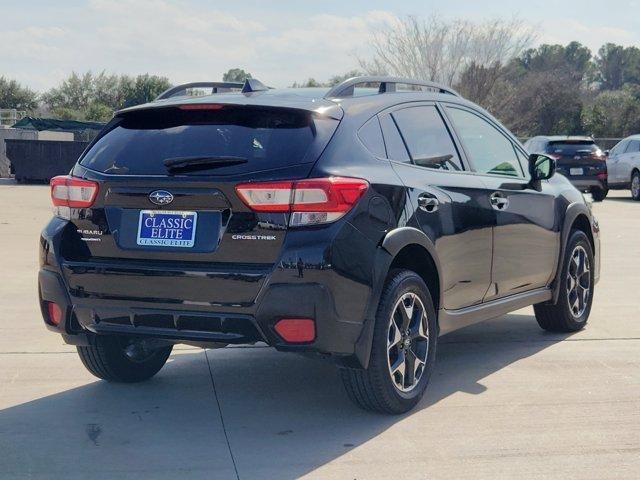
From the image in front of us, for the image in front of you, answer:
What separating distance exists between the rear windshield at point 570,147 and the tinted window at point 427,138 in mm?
19716

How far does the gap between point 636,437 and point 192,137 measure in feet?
8.64

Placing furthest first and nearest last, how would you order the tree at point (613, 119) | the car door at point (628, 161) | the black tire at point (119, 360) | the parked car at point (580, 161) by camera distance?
the tree at point (613, 119), the car door at point (628, 161), the parked car at point (580, 161), the black tire at point (119, 360)

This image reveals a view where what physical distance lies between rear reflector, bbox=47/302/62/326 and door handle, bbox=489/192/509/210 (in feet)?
8.82

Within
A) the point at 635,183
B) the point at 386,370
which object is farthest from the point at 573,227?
the point at 635,183

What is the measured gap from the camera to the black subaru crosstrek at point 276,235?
5020 mm

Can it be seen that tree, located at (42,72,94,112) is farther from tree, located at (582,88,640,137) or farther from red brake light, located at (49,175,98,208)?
red brake light, located at (49,175,98,208)

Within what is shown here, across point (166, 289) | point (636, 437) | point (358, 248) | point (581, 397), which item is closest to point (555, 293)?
point (581, 397)

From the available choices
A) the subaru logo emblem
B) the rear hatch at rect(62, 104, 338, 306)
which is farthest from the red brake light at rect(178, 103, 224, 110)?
the subaru logo emblem

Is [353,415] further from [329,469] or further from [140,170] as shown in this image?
[140,170]

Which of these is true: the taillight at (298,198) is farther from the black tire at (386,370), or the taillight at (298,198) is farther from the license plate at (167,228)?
the black tire at (386,370)

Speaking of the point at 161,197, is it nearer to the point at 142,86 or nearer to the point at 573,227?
the point at 573,227

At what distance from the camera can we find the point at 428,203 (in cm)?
585

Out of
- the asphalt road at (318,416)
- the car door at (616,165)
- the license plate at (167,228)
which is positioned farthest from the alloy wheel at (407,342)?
the car door at (616,165)

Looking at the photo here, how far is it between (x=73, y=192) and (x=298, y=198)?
4.27ft
